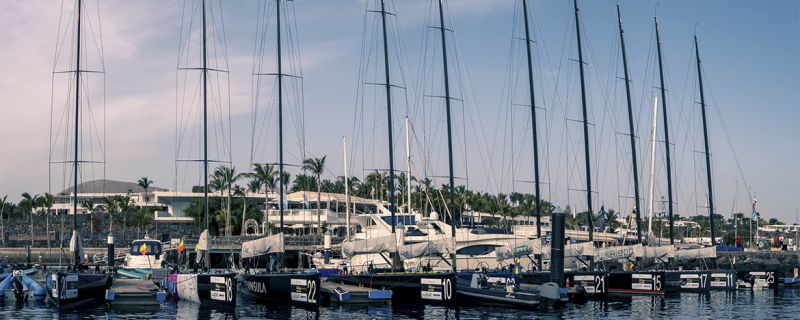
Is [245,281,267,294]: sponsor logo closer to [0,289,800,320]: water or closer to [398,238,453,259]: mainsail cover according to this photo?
[0,289,800,320]: water

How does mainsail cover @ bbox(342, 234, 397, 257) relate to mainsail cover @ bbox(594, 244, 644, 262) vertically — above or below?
above

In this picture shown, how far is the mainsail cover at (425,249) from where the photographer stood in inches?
1845

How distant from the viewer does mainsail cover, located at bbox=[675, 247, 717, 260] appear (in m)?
58.3

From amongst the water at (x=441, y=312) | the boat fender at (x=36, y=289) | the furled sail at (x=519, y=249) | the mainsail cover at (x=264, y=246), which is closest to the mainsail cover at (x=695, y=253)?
the water at (x=441, y=312)

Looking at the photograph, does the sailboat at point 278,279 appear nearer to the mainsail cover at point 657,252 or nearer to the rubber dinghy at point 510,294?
the rubber dinghy at point 510,294

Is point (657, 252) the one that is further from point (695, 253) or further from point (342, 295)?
point (342, 295)

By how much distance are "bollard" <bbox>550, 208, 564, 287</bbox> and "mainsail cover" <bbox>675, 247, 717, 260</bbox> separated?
18797mm

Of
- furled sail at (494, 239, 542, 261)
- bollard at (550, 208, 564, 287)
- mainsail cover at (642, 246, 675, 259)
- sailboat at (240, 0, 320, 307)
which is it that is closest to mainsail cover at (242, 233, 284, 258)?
sailboat at (240, 0, 320, 307)

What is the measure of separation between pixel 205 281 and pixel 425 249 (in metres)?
11.8

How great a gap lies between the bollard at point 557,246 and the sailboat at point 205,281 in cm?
1533

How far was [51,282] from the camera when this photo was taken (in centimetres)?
4394

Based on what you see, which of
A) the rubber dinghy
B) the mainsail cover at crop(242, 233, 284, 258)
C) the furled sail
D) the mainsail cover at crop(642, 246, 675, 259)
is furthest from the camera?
the mainsail cover at crop(642, 246, 675, 259)

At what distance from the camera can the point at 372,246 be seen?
155ft

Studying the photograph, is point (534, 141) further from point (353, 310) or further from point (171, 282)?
point (171, 282)
